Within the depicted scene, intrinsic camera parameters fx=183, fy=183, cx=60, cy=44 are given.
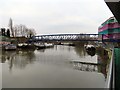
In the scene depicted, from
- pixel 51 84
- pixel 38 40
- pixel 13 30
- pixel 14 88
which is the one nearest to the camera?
pixel 14 88

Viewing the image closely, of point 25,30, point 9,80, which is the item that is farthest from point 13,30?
point 9,80

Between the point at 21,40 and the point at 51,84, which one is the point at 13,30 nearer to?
the point at 21,40

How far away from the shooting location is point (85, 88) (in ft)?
23.4

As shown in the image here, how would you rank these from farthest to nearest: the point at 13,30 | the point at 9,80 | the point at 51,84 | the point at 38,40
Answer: the point at 13,30
the point at 38,40
the point at 9,80
the point at 51,84

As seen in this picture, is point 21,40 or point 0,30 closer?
point 21,40

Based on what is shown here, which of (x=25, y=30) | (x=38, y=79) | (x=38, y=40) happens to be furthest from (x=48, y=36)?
(x=38, y=79)

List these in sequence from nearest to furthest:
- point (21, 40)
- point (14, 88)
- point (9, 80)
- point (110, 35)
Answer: point (14, 88), point (9, 80), point (21, 40), point (110, 35)

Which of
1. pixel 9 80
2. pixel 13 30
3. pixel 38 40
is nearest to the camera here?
pixel 9 80

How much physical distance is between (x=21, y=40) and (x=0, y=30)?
8833 millimetres

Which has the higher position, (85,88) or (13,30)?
Result: (13,30)

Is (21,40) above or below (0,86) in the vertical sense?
above

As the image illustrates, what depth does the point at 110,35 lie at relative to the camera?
40.5 m

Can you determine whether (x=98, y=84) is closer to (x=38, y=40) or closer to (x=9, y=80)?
(x=9, y=80)

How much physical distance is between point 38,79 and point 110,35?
113ft
